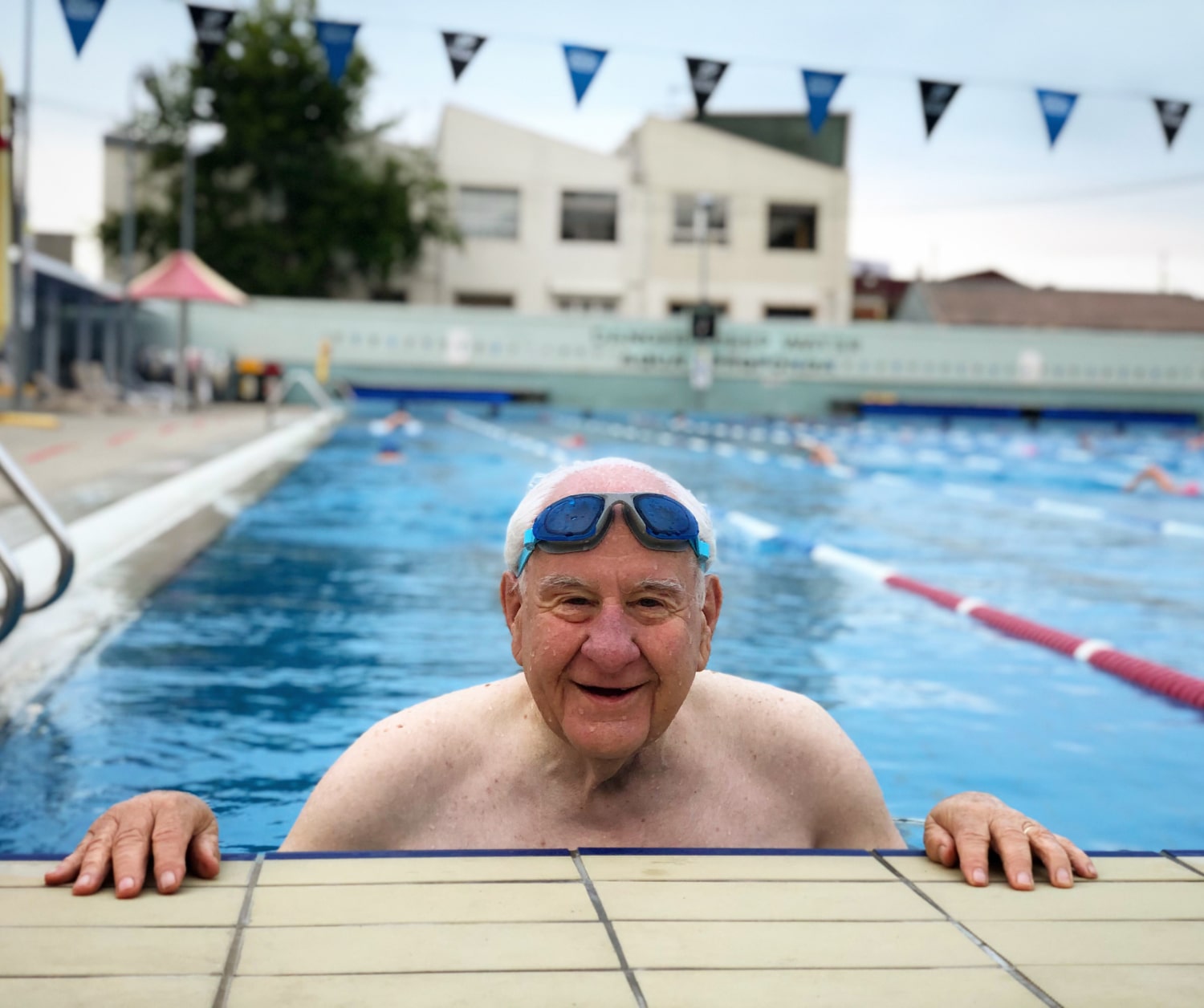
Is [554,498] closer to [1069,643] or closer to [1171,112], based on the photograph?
[1069,643]

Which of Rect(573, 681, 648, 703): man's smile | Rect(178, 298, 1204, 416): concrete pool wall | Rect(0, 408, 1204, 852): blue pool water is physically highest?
Rect(178, 298, 1204, 416): concrete pool wall

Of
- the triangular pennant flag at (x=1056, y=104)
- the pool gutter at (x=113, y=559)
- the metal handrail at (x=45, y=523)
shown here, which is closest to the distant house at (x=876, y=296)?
the triangular pennant flag at (x=1056, y=104)

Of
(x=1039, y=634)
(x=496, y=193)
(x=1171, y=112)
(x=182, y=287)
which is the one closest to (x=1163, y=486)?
(x=1171, y=112)

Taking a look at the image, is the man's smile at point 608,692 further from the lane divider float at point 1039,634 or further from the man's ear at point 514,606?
the lane divider float at point 1039,634

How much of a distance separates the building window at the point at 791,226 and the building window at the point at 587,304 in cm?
485

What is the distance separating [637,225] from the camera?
37.0 meters

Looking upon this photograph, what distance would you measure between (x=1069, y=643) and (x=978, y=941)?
508 cm

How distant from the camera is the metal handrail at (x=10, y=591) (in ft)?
14.3

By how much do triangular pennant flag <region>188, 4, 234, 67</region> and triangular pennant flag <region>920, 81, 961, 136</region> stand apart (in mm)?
5638

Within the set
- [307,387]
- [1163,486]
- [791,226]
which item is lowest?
[1163,486]

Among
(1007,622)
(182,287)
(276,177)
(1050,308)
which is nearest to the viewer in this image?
(1007,622)

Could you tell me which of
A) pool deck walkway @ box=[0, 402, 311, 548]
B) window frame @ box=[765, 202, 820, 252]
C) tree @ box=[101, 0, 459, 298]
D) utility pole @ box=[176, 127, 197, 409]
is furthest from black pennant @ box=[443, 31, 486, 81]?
window frame @ box=[765, 202, 820, 252]

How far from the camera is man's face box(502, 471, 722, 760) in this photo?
211 centimetres

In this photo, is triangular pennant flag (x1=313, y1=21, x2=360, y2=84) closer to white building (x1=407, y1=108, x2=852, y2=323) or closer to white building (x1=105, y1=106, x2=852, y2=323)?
white building (x1=105, y1=106, x2=852, y2=323)
